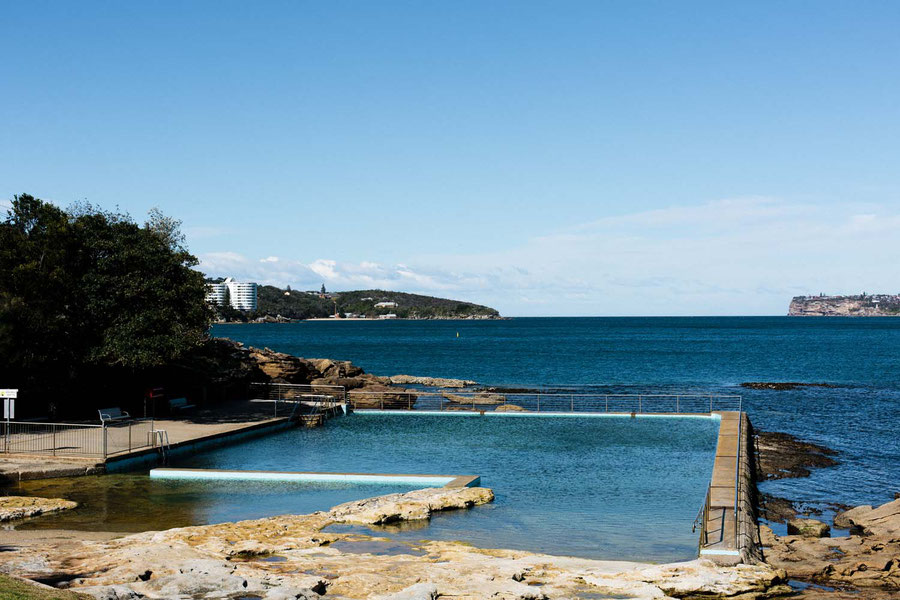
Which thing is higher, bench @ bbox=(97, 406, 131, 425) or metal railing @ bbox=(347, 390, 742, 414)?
bench @ bbox=(97, 406, 131, 425)

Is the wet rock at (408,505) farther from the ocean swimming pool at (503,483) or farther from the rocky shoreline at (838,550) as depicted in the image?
the rocky shoreline at (838,550)

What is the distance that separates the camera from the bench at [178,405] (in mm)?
38894

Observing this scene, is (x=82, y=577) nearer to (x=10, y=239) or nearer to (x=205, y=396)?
(x=10, y=239)

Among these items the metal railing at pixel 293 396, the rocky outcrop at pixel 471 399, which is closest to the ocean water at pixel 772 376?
the rocky outcrop at pixel 471 399

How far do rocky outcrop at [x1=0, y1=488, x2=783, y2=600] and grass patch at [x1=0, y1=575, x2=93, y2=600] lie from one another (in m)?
0.60

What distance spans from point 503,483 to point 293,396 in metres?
23.9

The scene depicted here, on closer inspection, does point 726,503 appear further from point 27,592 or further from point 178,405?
point 178,405

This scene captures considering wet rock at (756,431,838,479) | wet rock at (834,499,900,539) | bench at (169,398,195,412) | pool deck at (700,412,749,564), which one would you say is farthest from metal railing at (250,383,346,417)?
wet rock at (834,499,900,539)

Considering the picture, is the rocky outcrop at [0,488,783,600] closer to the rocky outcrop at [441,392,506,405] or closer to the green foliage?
the green foliage

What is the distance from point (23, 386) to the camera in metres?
33.4

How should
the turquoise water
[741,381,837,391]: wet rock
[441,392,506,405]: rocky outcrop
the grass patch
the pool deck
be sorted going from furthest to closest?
[741,381,837,391]: wet rock → [441,392,506,405]: rocky outcrop → the turquoise water → the pool deck → the grass patch

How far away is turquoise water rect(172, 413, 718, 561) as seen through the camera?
1995 cm

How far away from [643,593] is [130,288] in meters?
27.9

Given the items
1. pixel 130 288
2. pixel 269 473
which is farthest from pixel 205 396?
pixel 269 473
